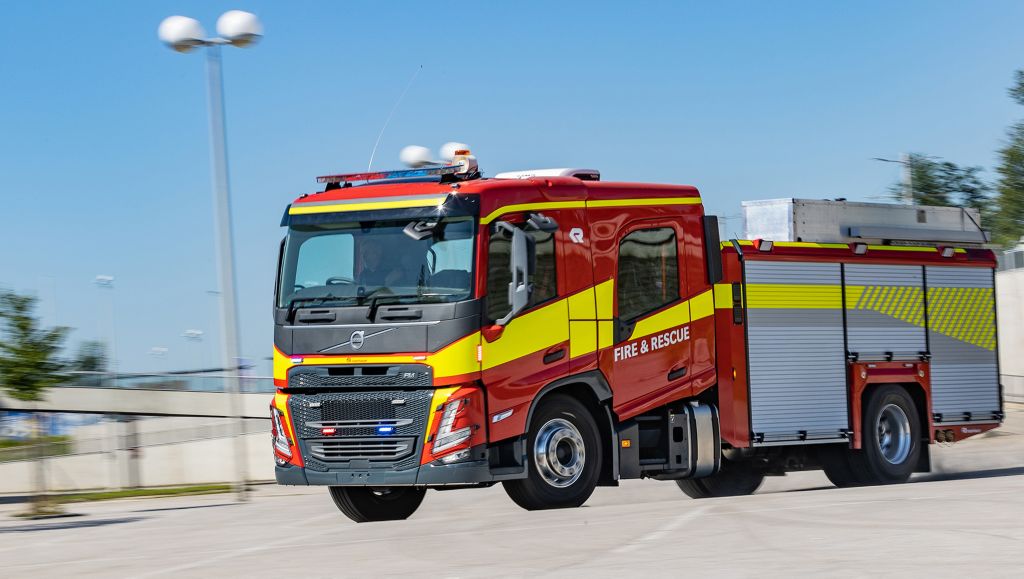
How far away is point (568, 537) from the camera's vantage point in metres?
10.0

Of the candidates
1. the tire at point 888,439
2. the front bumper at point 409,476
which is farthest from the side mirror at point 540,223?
the tire at point 888,439

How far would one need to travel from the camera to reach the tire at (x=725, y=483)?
16.7 m

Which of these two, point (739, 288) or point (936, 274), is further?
point (936, 274)

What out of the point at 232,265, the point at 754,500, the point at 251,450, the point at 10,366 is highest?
the point at 232,265

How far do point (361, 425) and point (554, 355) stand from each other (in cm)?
190

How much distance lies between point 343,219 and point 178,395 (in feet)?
131

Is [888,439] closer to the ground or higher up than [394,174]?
closer to the ground

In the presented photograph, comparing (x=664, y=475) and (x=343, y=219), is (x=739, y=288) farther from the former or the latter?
(x=343, y=219)

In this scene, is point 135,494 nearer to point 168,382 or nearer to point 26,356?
point 26,356

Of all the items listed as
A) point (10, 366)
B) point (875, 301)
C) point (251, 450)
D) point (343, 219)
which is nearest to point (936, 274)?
point (875, 301)

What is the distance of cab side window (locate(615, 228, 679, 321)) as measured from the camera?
1341 centimetres

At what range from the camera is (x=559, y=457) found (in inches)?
505

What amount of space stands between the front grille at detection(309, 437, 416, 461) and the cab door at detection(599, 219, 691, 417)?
219cm

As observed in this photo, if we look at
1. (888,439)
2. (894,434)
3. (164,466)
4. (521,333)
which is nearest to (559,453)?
(521,333)
